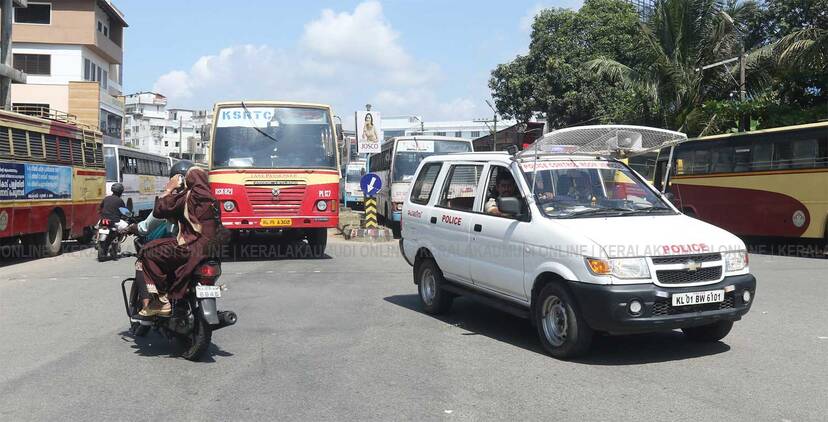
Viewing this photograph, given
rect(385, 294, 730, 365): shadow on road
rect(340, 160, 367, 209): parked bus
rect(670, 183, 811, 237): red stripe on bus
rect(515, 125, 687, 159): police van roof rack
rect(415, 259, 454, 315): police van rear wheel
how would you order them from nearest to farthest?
rect(385, 294, 730, 365): shadow on road → rect(515, 125, 687, 159): police van roof rack → rect(415, 259, 454, 315): police van rear wheel → rect(670, 183, 811, 237): red stripe on bus → rect(340, 160, 367, 209): parked bus

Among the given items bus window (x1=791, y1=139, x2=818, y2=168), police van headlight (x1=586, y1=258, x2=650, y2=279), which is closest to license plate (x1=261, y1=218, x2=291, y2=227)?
police van headlight (x1=586, y1=258, x2=650, y2=279)

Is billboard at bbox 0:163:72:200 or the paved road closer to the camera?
the paved road

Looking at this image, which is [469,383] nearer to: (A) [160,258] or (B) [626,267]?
(B) [626,267]

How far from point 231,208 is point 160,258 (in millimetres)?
7375

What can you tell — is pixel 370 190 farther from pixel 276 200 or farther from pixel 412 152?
pixel 276 200

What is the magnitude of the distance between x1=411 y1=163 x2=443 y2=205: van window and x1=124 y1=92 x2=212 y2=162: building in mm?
79661

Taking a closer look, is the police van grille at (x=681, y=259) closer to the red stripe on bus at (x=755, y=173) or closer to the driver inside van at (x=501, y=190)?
the driver inside van at (x=501, y=190)

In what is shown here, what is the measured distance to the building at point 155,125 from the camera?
92.9 meters

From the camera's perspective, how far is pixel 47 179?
15172 mm

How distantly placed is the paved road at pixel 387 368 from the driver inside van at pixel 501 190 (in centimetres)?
128

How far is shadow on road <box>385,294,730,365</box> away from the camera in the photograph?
6.54 metres

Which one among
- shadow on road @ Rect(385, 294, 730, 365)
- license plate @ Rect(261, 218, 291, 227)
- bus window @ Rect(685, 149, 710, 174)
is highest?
bus window @ Rect(685, 149, 710, 174)

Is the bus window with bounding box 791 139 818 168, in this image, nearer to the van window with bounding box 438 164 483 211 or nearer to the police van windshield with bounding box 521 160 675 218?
the police van windshield with bounding box 521 160 675 218

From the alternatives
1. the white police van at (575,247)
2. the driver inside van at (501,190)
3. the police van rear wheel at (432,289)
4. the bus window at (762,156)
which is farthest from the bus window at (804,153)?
the driver inside van at (501,190)
